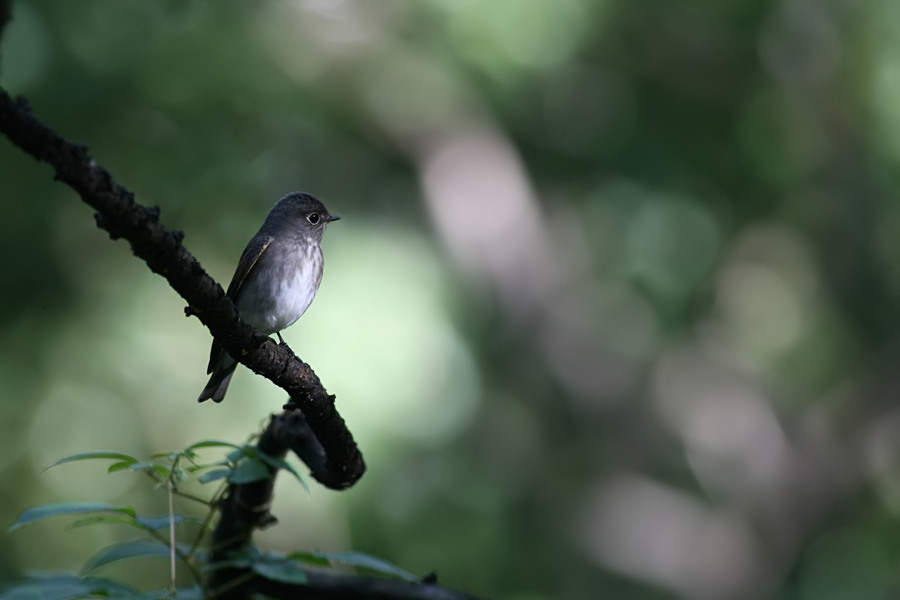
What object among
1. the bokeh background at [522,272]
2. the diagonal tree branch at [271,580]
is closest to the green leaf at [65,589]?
the diagonal tree branch at [271,580]

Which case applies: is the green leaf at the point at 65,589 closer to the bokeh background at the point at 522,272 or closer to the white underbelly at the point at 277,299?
the white underbelly at the point at 277,299

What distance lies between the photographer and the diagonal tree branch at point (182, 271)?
111cm

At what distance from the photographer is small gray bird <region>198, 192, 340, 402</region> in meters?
3.24

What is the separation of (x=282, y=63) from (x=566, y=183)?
2.95 m

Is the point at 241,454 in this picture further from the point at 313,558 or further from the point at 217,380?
the point at 217,380

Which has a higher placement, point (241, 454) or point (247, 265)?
point (247, 265)

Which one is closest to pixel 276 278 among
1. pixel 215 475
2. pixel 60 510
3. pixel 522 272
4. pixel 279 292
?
pixel 279 292

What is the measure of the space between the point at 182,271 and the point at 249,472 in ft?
1.86

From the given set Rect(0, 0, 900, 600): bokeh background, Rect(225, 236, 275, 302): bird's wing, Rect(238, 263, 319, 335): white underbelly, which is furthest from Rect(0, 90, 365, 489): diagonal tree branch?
Rect(0, 0, 900, 600): bokeh background

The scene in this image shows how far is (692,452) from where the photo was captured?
8.34 metres

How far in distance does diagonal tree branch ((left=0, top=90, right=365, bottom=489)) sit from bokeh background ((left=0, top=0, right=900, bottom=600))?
3.06 meters

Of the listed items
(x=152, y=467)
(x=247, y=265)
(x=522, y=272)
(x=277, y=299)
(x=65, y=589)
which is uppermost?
(x=522, y=272)

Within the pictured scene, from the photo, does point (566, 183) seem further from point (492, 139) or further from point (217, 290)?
point (217, 290)

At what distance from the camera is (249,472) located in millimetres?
1848
